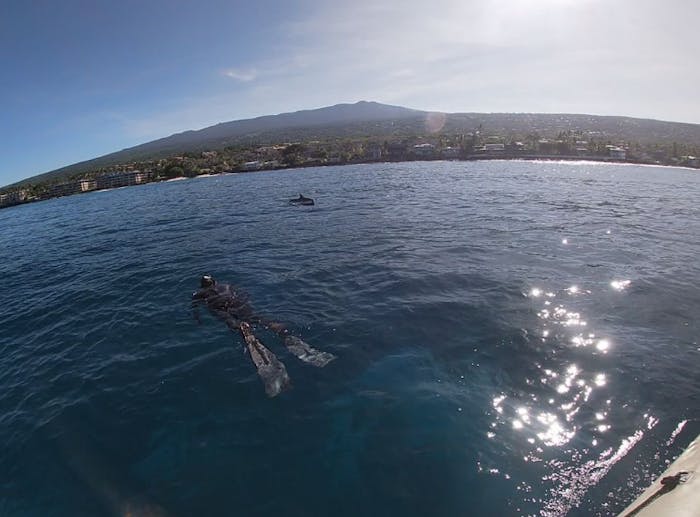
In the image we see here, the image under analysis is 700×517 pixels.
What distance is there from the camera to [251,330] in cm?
1389

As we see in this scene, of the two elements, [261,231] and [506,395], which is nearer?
[506,395]

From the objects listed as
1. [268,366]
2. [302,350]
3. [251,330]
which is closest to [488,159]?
[251,330]

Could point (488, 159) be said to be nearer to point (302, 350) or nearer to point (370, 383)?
point (302, 350)

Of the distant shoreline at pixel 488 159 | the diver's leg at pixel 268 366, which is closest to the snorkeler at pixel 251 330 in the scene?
the diver's leg at pixel 268 366

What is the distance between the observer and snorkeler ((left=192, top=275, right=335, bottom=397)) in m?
11.3

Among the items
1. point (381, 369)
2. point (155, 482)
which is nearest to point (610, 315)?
point (381, 369)

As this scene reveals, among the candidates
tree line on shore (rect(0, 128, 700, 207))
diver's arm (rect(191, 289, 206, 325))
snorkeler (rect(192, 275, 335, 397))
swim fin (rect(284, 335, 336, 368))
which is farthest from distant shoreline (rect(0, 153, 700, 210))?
swim fin (rect(284, 335, 336, 368))

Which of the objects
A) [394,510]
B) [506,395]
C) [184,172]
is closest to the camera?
[394,510]

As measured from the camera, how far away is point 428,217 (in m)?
33.0

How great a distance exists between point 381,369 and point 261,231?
2284 cm

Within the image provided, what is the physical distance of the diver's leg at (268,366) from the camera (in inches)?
428

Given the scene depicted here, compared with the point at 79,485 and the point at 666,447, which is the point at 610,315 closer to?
the point at 666,447

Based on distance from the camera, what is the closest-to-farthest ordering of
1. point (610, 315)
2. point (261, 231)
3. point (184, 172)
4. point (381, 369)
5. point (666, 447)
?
point (666, 447) → point (381, 369) → point (610, 315) → point (261, 231) → point (184, 172)

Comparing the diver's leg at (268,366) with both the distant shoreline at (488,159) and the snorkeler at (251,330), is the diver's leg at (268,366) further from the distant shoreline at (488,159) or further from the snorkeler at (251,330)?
the distant shoreline at (488,159)
